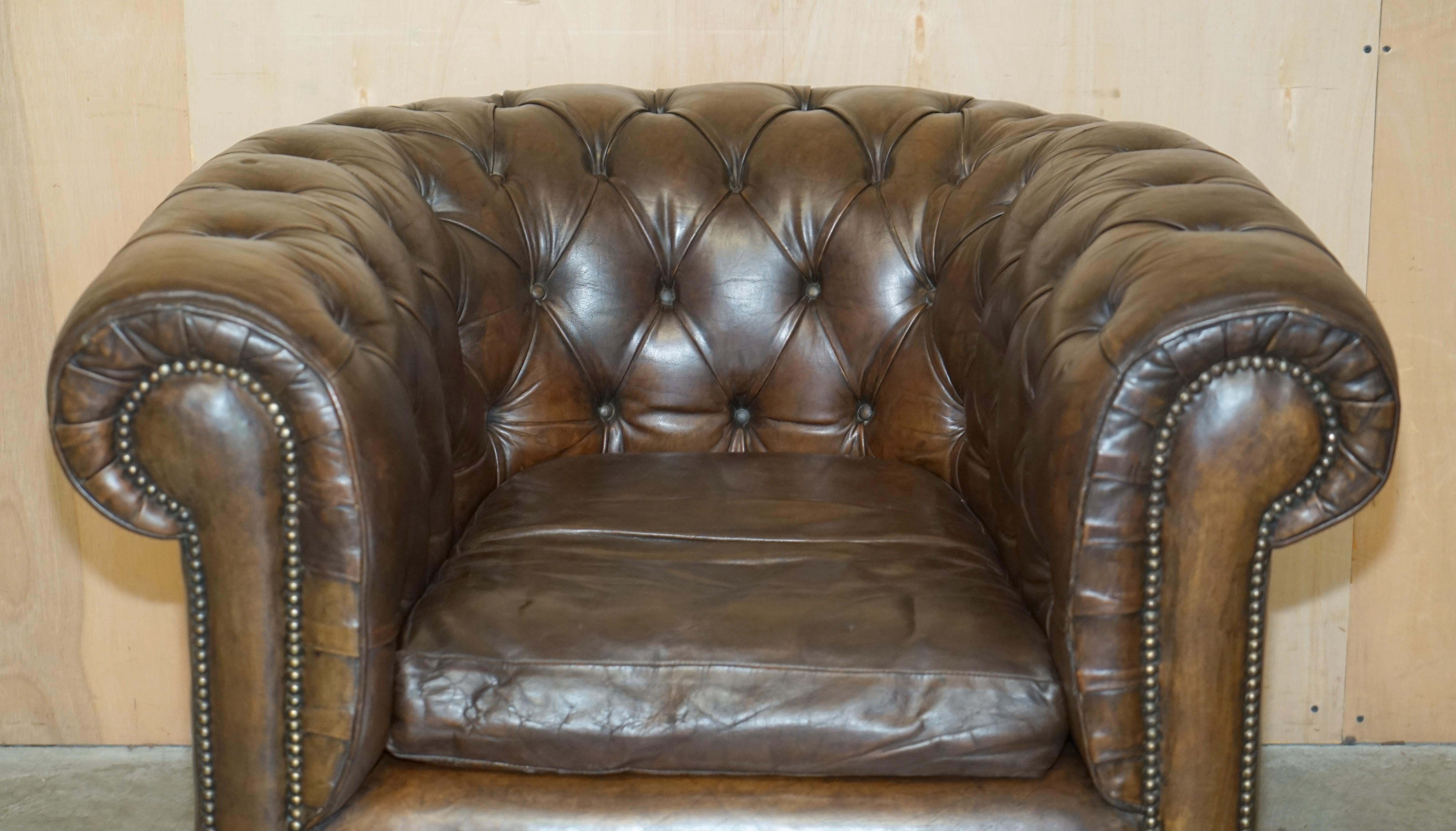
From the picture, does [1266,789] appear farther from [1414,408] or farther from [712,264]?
[712,264]

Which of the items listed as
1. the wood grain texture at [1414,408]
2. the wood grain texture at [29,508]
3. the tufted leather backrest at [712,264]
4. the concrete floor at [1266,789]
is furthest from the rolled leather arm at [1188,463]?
the wood grain texture at [29,508]

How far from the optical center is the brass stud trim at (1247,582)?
93cm

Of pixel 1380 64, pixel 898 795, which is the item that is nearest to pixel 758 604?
pixel 898 795

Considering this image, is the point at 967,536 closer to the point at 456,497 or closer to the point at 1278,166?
the point at 456,497

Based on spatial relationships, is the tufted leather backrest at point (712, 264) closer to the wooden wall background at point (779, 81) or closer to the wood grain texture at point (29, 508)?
the wooden wall background at point (779, 81)

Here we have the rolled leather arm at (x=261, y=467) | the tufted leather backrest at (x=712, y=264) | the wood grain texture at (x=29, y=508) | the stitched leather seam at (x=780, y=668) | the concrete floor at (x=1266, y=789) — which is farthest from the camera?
the wood grain texture at (x=29, y=508)

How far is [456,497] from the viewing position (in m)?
1.37

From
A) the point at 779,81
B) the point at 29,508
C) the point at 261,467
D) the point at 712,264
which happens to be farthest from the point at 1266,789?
the point at 29,508

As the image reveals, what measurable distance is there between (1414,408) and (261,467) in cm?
171

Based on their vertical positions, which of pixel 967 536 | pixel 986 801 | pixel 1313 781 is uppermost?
pixel 967 536

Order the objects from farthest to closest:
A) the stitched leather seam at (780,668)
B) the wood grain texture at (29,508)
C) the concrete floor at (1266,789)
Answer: the wood grain texture at (29,508)
the concrete floor at (1266,789)
the stitched leather seam at (780,668)

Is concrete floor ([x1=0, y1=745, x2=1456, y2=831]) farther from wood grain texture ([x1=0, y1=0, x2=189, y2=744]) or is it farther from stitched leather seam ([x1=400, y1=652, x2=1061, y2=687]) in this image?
stitched leather seam ([x1=400, y1=652, x2=1061, y2=687])

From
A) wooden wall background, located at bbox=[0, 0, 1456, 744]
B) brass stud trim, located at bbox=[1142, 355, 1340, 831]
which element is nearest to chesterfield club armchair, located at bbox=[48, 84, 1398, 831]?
brass stud trim, located at bbox=[1142, 355, 1340, 831]

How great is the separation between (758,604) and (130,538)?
4.25 ft
